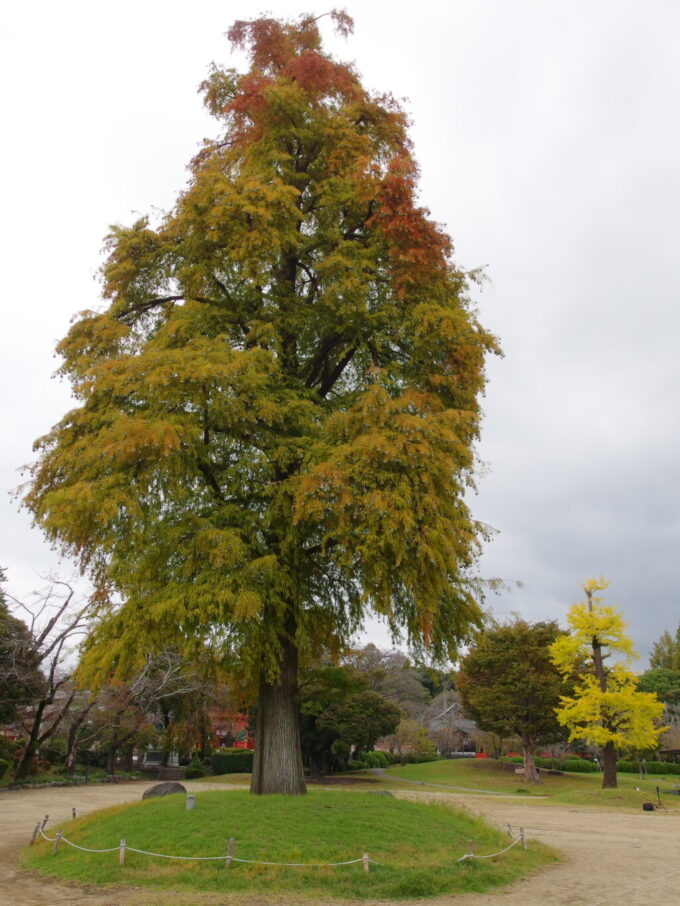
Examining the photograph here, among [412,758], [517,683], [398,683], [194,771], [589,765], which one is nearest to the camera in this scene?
[517,683]

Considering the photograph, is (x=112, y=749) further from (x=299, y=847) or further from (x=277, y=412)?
(x=277, y=412)

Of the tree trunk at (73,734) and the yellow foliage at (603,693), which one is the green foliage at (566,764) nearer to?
the yellow foliage at (603,693)

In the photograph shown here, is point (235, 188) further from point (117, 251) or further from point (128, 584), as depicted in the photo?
point (128, 584)

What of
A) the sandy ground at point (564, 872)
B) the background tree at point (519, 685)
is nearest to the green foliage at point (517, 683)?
the background tree at point (519, 685)

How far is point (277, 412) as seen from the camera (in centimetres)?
1189

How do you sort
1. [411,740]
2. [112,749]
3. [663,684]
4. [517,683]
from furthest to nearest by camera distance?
1. [663,684]
2. [411,740]
3. [112,749]
4. [517,683]

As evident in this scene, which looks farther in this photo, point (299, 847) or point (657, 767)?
point (657, 767)

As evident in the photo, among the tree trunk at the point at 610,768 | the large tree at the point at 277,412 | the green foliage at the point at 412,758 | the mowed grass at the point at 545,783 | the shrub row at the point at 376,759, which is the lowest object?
the green foliage at the point at 412,758

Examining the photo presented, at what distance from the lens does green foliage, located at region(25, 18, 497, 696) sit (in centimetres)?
1062

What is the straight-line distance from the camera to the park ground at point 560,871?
8500 mm

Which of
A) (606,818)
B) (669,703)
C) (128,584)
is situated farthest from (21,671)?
(669,703)

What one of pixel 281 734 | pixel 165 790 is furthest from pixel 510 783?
pixel 281 734

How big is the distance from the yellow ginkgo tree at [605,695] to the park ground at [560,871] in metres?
5.49

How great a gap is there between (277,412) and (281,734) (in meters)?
6.26
